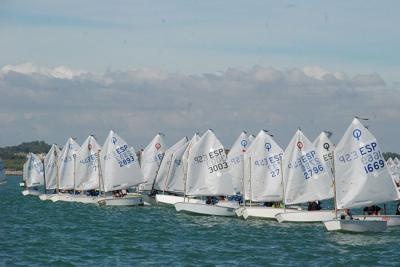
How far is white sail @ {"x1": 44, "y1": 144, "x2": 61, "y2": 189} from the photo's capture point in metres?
109

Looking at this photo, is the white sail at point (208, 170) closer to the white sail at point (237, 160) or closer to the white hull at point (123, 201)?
the white sail at point (237, 160)

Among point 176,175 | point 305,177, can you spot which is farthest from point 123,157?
point 305,177

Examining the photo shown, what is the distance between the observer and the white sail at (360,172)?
58656 millimetres

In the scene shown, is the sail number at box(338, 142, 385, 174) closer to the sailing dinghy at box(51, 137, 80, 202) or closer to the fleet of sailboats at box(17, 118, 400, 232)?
the fleet of sailboats at box(17, 118, 400, 232)

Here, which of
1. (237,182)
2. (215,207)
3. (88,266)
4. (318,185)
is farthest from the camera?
(237,182)

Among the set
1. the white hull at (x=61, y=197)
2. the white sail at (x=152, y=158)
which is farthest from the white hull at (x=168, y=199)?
the white hull at (x=61, y=197)

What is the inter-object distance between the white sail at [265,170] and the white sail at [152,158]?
2414cm

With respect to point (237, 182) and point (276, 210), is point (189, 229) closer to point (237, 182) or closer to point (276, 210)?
point (276, 210)

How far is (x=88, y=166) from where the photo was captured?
94.5 meters

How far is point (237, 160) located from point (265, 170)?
11140 mm

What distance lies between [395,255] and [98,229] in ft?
73.3

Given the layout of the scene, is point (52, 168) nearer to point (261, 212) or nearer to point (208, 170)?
point (208, 170)

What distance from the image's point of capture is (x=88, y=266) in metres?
42.6

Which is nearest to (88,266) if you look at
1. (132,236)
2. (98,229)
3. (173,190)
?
(132,236)
